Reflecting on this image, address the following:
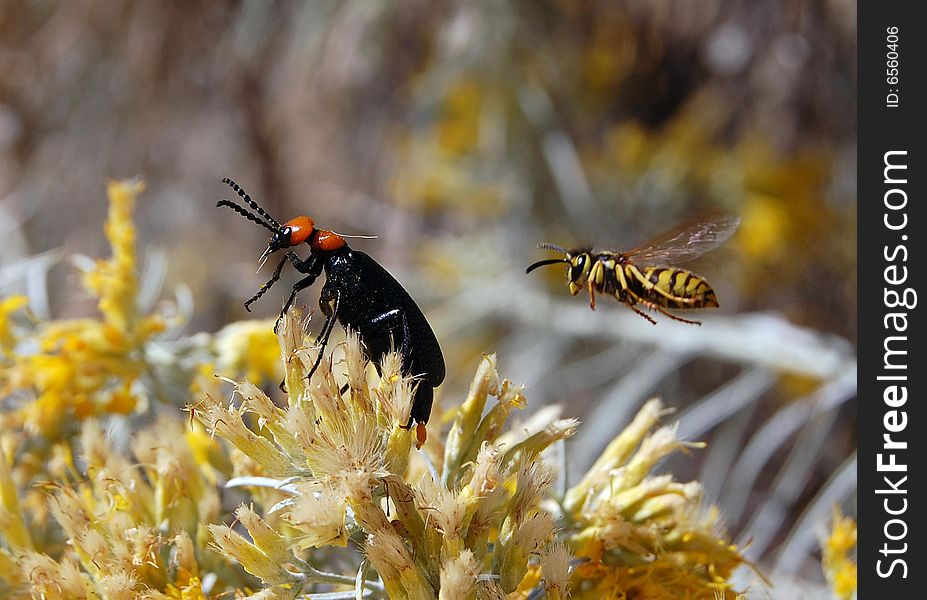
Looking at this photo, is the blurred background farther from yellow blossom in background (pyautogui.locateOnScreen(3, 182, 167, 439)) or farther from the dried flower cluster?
the dried flower cluster

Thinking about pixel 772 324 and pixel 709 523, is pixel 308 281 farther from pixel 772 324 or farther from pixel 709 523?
pixel 772 324

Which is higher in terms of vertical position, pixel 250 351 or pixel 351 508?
pixel 250 351

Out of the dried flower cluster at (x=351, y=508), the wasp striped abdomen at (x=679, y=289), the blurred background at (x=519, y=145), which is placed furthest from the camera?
the blurred background at (x=519, y=145)

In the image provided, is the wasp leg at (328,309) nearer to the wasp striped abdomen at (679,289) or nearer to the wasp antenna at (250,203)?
the wasp antenna at (250,203)

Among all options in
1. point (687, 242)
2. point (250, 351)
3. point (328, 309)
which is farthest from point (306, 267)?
point (687, 242)

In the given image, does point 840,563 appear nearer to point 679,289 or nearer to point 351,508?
point 679,289

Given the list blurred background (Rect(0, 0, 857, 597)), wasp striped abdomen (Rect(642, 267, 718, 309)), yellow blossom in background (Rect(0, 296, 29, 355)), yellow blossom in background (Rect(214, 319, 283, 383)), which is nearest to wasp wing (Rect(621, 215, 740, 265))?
wasp striped abdomen (Rect(642, 267, 718, 309))

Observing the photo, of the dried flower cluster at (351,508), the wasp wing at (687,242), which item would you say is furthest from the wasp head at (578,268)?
the dried flower cluster at (351,508)
